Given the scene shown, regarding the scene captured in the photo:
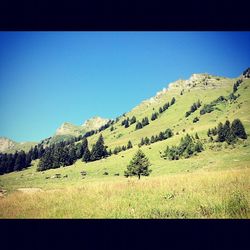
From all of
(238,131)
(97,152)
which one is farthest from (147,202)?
(97,152)

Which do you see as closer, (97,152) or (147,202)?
(147,202)

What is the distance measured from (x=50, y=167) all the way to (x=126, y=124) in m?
81.7

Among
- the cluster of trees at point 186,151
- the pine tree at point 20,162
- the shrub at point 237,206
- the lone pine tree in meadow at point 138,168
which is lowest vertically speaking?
the shrub at point 237,206

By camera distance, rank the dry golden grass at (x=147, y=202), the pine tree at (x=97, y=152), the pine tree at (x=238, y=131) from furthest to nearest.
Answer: the pine tree at (x=97, y=152) < the pine tree at (x=238, y=131) < the dry golden grass at (x=147, y=202)

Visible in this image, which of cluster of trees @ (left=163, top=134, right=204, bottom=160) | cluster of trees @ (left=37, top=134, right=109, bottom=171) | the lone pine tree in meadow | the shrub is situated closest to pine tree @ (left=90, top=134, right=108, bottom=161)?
cluster of trees @ (left=37, top=134, right=109, bottom=171)

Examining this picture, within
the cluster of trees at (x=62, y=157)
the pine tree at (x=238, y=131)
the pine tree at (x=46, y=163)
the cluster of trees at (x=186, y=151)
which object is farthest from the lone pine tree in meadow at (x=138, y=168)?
the cluster of trees at (x=62, y=157)

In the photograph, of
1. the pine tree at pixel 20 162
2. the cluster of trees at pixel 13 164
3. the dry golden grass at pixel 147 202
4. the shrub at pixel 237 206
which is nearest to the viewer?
the shrub at pixel 237 206

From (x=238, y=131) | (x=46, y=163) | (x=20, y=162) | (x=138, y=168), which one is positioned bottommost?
(x=138, y=168)

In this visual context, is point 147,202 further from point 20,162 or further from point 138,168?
point 20,162

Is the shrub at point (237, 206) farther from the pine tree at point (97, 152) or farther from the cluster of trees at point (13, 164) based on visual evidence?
the cluster of trees at point (13, 164)

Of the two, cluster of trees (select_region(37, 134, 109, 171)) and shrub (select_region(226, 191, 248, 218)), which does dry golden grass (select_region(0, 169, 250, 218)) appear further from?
cluster of trees (select_region(37, 134, 109, 171))

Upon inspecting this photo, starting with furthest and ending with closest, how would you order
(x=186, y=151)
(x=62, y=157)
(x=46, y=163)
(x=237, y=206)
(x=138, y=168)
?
(x=62, y=157) < (x=46, y=163) < (x=186, y=151) < (x=138, y=168) < (x=237, y=206)

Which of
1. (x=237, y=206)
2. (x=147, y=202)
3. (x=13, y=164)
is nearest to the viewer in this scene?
(x=237, y=206)
